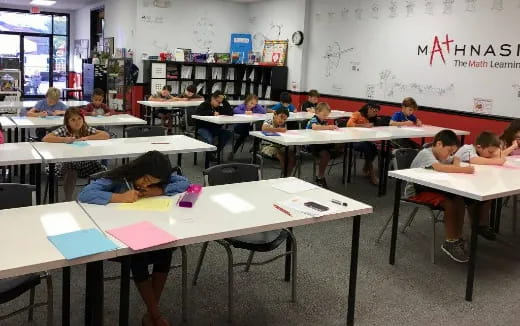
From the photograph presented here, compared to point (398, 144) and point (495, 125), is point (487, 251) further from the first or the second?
point (495, 125)

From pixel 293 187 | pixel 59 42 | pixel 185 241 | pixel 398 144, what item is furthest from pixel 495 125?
pixel 59 42

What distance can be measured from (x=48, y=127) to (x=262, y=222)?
3952 millimetres

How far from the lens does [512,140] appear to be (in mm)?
4895

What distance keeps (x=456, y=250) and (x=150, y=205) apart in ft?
8.64

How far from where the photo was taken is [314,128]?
19.3 feet

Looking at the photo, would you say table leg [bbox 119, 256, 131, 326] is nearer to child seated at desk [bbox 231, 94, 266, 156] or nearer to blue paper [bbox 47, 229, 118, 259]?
blue paper [bbox 47, 229, 118, 259]

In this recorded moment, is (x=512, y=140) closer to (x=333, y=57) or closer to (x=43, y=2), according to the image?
(x=333, y=57)

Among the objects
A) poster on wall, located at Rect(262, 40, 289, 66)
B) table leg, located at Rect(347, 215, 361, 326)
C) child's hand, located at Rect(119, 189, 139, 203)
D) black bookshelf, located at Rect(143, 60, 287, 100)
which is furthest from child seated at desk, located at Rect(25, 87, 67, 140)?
poster on wall, located at Rect(262, 40, 289, 66)

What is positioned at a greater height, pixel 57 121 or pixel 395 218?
pixel 57 121

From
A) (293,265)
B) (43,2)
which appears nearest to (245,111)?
(293,265)

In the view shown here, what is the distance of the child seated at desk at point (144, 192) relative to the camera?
99.1 inches

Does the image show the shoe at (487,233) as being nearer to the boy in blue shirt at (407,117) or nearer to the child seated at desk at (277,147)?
the child seated at desk at (277,147)

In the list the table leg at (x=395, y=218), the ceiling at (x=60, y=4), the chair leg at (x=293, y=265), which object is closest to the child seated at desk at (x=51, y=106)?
the chair leg at (x=293, y=265)

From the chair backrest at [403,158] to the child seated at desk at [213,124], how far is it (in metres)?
3.12
